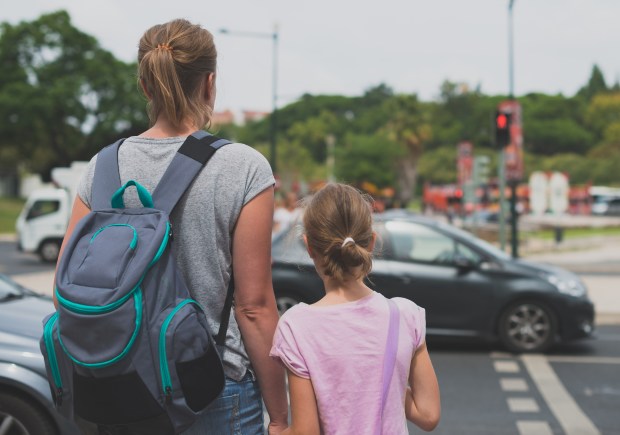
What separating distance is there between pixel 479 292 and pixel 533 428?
309 cm

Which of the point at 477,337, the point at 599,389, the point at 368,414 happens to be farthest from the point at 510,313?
the point at 368,414

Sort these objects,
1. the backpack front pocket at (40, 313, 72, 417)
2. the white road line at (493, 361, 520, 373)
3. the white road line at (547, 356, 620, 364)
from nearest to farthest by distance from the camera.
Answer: the backpack front pocket at (40, 313, 72, 417), the white road line at (493, 361, 520, 373), the white road line at (547, 356, 620, 364)

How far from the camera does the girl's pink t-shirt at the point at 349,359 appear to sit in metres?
2.04

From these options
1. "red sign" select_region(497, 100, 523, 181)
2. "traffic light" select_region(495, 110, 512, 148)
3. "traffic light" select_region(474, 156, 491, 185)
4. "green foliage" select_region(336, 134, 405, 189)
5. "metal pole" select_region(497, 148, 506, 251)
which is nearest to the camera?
"traffic light" select_region(495, 110, 512, 148)

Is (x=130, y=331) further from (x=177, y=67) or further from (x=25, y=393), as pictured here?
(x=25, y=393)

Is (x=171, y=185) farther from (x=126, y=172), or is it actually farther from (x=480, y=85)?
(x=480, y=85)

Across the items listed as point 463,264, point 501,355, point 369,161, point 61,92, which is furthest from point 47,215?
point 369,161

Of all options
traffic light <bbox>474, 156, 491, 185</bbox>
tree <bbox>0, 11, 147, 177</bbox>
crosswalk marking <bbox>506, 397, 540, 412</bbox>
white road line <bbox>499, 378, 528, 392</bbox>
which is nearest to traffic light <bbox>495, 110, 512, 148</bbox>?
traffic light <bbox>474, 156, 491, 185</bbox>

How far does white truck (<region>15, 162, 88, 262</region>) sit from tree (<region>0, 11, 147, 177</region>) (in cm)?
2902

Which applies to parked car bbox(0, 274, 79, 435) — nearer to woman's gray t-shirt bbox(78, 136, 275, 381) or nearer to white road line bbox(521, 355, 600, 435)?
woman's gray t-shirt bbox(78, 136, 275, 381)

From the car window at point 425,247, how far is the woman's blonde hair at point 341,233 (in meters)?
6.91

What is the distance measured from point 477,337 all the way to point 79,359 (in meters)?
7.53

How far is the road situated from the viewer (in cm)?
588

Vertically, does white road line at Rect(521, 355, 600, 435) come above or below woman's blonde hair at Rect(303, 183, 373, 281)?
below
